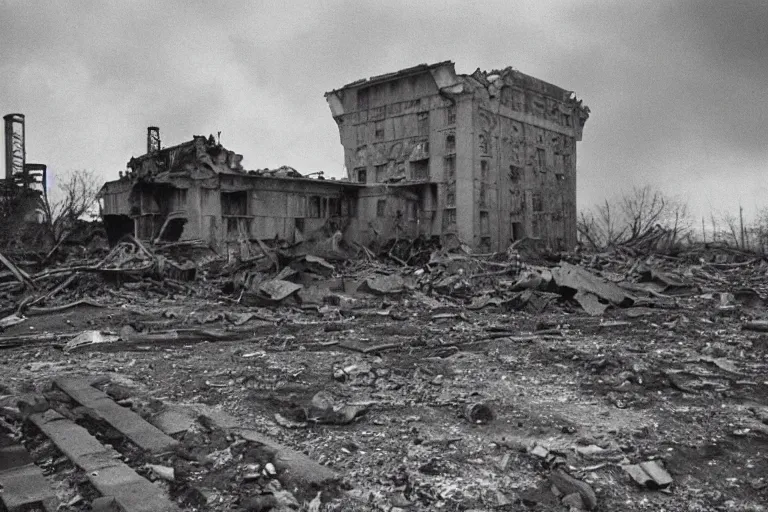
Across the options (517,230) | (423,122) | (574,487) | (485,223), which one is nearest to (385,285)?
(485,223)

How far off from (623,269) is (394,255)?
8.22m

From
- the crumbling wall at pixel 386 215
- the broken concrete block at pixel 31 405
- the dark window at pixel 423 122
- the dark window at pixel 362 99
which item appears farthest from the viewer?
the dark window at pixel 362 99

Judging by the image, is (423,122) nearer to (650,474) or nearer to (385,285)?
(385,285)

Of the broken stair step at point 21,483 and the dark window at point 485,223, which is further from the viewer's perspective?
the dark window at point 485,223

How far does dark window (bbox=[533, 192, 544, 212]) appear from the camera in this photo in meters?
28.8

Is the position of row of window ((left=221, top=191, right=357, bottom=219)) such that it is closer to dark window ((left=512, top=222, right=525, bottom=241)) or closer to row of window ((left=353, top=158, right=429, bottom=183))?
row of window ((left=353, top=158, right=429, bottom=183))

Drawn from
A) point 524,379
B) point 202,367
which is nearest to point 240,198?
point 202,367

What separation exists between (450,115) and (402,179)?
336 cm

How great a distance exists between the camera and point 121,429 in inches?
217

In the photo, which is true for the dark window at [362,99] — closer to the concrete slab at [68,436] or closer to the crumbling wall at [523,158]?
the crumbling wall at [523,158]

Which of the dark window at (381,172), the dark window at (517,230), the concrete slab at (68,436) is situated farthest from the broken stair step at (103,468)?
the dark window at (517,230)

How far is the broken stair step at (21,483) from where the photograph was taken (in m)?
4.17

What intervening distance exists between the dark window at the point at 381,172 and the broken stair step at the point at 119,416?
70.2ft

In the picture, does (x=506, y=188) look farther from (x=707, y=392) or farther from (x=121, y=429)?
(x=121, y=429)
